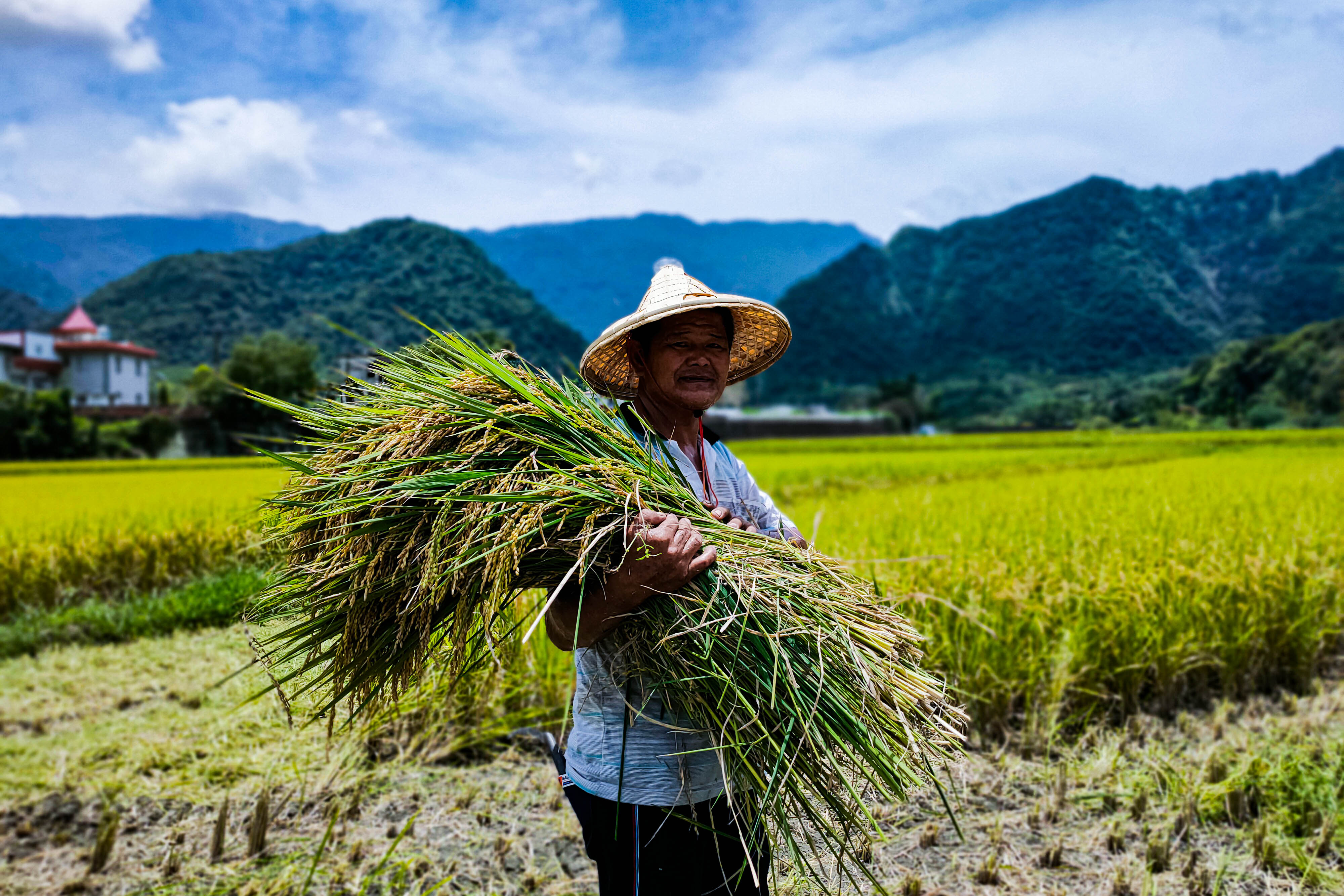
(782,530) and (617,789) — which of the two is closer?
(617,789)

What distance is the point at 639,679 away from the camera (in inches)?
51.7

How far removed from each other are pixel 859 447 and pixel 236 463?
1453cm

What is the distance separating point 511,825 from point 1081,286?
102 metres

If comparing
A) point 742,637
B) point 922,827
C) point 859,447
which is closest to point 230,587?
point 922,827

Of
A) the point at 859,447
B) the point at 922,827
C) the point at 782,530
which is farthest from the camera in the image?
the point at 859,447

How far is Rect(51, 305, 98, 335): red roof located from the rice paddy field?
43.5m

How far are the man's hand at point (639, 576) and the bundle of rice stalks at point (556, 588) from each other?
0.03 metres

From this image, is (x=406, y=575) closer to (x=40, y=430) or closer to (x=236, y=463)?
(x=236, y=463)

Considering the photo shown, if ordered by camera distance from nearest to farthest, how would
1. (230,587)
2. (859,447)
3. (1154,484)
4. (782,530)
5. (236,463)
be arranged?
(782,530) < (230,587) < (1154,484) < (236,463) < (859,447)

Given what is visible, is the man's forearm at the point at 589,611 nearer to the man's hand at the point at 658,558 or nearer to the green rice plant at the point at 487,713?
the man's hand at the point at 658,558

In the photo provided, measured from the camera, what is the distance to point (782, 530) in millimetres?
1564

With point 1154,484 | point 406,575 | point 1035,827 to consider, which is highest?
point 406,575

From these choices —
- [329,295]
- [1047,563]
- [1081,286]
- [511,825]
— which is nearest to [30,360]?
[329,295]

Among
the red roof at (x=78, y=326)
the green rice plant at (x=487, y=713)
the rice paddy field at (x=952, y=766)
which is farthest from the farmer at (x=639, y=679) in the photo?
the red roof at (x=78, y=326)
